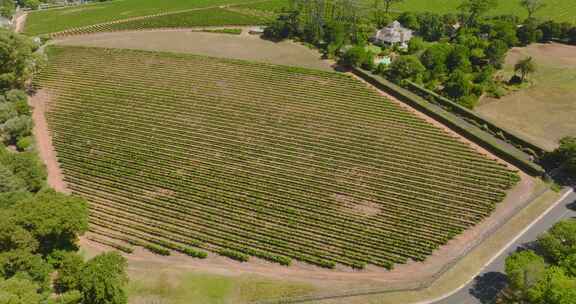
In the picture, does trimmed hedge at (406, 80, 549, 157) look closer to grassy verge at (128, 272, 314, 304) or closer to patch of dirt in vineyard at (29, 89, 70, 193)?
grassy verge at (128, 272, 314, 304)

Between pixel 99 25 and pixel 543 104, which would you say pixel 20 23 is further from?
pixel 543 104

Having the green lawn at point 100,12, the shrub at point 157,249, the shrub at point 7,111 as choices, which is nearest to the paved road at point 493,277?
the shrub at point 157,249

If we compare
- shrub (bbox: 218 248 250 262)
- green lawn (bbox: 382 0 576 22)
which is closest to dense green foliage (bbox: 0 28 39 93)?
shrub (bbox: 218 248 250 262)

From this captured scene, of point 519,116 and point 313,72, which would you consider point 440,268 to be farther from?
point 313,72

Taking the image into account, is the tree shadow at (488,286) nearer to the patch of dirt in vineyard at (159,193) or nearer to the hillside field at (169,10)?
the patch of dirt in vineyard at (159,193)

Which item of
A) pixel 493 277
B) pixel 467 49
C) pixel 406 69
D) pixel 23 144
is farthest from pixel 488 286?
pixel 23 144
